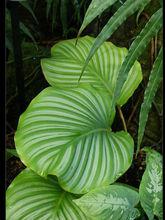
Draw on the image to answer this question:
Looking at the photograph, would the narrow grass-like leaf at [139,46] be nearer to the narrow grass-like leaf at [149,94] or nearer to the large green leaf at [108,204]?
the narrow grass-like leaf at [149,94]

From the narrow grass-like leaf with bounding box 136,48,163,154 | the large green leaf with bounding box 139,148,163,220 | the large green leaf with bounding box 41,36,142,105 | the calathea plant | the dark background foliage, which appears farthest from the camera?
the dark background foliage

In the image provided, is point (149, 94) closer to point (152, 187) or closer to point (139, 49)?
point (139, 49)

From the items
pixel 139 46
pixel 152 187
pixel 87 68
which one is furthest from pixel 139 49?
pixel 87 68

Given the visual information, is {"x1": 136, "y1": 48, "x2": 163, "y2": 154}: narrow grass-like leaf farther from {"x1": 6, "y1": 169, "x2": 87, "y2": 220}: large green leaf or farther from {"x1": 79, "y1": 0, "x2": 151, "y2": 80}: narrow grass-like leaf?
{"x1": 6, "y1": 169, "x2": 87, "y2": 220}: large green leaf

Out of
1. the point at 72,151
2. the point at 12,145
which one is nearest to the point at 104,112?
the point at 72,151

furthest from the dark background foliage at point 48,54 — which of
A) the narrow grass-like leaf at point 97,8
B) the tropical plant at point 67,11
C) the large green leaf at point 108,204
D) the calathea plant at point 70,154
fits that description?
the narrow grass-like leaf at point 97,8

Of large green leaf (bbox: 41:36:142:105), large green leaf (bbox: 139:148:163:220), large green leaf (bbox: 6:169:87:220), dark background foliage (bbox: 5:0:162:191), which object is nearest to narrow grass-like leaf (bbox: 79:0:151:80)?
large green leaf (bbox: 139:148:163:220)
